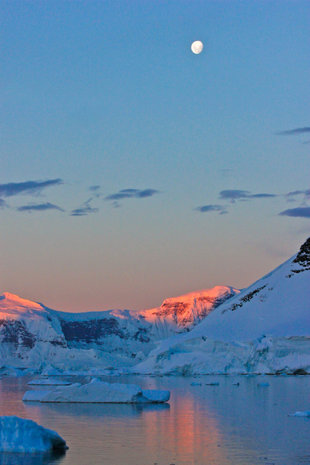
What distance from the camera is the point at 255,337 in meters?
78.7

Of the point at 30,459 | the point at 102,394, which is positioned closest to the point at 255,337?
the point at 102,394

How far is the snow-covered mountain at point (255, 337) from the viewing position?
71.5m

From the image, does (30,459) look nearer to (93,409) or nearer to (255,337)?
(93,409)

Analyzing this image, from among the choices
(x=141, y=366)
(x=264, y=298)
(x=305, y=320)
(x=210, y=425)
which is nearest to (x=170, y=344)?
(x=141, y=366)

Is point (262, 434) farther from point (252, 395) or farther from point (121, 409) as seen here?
point (252, 395)

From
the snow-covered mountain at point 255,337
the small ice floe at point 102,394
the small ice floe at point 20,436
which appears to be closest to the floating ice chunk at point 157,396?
the small ice floe at point 102,394

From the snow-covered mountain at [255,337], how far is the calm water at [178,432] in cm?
3699

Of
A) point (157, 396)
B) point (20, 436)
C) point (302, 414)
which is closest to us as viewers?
point (20, 436)

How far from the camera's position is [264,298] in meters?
88.4

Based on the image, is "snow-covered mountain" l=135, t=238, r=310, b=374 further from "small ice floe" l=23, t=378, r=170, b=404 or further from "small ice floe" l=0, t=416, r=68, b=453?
"small ice floe" l=0, t=416, r=68, b=453

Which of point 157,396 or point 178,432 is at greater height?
point 157,396

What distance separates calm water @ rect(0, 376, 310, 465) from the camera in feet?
56.6

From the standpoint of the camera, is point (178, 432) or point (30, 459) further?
point (178, 432)

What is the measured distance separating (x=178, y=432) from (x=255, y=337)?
2256 inches
